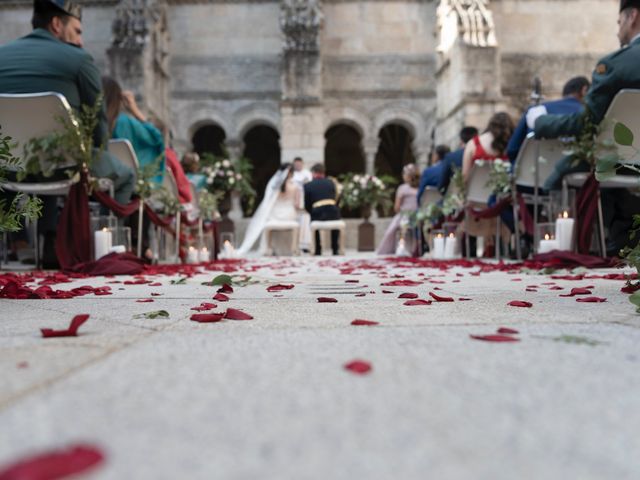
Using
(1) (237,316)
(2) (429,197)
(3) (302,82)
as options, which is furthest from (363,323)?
(3) (302,82)

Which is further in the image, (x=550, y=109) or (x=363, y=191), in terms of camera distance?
(x=363, y=191)

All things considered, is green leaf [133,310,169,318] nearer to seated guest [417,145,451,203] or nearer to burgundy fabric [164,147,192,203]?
burgundy fabric [164,147,192,203]

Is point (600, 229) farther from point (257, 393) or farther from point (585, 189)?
point (257, 393)

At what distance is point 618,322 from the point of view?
2.04 metres

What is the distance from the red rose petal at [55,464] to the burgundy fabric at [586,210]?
5.23 m

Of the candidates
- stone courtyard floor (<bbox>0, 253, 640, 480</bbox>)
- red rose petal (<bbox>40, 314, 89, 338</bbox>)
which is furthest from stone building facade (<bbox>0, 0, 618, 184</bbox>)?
stone courtyard floor (<bbox>0, 253, 640, 480</bbox>)

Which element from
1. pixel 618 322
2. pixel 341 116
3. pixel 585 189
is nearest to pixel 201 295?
pixel 618 322

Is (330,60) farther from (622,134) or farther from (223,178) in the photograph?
(622,134)

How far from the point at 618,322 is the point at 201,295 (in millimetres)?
1901

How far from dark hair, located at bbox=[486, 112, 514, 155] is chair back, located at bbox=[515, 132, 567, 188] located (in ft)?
4.96

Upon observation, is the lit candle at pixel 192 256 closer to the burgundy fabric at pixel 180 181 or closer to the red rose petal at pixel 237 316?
the burgundy fabric at pixel 180 181

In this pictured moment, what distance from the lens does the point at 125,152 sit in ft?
21.9

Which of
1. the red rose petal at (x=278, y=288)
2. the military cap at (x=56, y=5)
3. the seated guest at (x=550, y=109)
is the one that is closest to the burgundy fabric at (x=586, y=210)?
the seated guest at (x=550, y=109)

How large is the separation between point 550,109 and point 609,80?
1.71m
